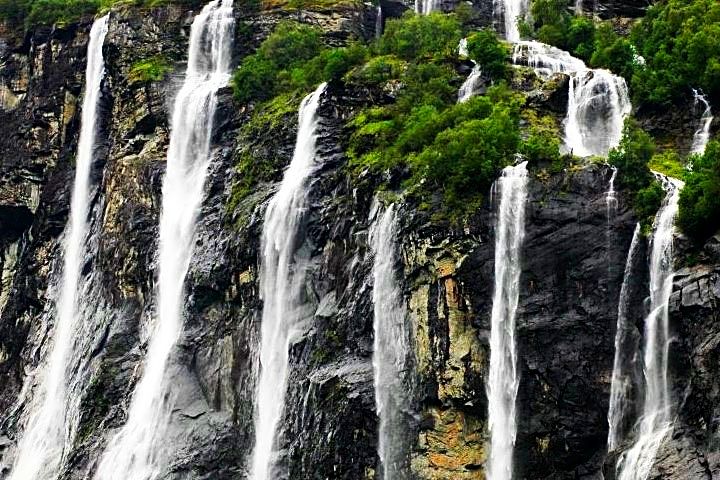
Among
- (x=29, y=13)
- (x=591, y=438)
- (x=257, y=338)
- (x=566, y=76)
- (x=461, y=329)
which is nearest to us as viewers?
(x=591, y=438)

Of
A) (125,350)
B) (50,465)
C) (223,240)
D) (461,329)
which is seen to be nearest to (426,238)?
(461,329)

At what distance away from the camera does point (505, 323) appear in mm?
31859

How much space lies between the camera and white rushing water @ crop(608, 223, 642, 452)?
2841 cm

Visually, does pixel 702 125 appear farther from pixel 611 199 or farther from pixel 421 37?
pixel 421 37

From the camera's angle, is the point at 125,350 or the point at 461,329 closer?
the point at 461,329

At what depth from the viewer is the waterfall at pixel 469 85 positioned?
44384 millimetres

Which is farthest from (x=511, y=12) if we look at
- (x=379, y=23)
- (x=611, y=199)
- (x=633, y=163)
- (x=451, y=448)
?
(x=451, y=448)

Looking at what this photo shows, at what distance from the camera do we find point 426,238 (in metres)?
34.2

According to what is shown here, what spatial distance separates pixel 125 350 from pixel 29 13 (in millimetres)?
31853

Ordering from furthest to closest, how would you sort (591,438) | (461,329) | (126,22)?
(126,22) < (461,329) < (591,438)

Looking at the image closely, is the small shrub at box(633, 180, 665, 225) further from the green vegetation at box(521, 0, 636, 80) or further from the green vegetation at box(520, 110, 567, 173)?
the green vegetation at box(521, 0, 636, 80)

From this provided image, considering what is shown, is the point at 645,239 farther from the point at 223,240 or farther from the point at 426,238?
the point at 223,240

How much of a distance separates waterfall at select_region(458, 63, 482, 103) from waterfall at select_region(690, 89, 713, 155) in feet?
32.7

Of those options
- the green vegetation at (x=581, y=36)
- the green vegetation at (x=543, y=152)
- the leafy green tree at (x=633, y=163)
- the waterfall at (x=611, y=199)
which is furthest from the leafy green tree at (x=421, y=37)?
the waterfall at (x=611, y=199)
